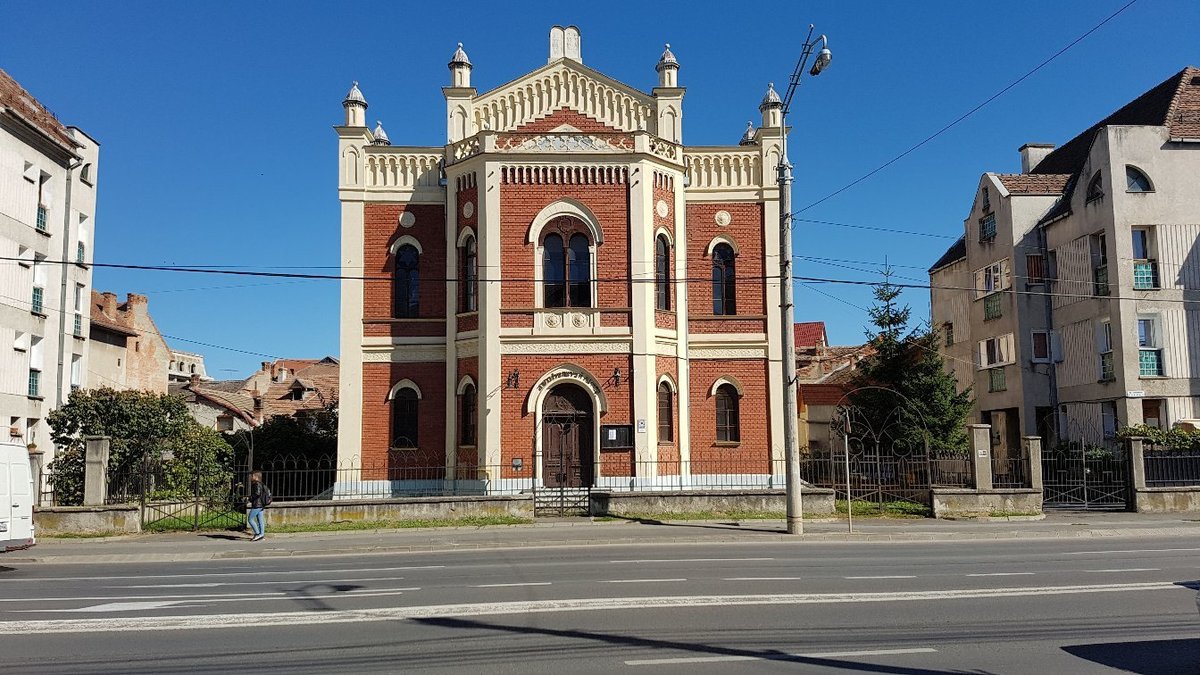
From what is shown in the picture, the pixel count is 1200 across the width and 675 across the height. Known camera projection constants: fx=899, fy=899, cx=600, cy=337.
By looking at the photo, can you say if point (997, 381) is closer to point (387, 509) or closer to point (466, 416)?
point (466, 416)

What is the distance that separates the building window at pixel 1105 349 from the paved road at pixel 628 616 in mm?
16356

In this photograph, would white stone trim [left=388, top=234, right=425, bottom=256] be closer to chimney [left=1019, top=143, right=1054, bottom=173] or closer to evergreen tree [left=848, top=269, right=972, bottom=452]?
evergreen tree [left=848, top=269, right=972, bottom=452]

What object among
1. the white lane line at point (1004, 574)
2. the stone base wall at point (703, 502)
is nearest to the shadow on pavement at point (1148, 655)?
the white lane line at point (1004, 574)

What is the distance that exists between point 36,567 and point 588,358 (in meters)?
14.3

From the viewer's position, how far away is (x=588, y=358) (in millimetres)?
26031

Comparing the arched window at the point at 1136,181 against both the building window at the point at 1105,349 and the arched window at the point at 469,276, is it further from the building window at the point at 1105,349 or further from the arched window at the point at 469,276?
the arched window at the point at 469,276

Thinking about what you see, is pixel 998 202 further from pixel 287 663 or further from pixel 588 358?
pixel 287 663

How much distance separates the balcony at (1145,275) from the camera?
29.3m

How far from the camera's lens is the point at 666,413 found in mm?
27016

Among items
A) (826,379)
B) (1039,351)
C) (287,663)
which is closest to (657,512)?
(287,663)

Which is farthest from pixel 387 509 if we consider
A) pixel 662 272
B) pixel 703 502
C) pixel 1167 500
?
pixel 1167 500

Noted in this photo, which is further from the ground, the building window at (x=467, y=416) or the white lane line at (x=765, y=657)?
the building window at (x=467, y=416)

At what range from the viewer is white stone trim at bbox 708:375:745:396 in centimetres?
2823

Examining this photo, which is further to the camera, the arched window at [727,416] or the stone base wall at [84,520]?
the arched window at [727,416]
